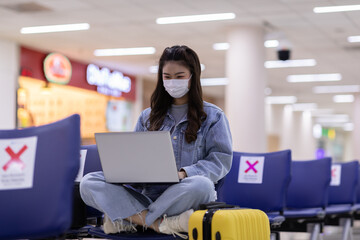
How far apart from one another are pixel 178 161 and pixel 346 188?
3.50 m

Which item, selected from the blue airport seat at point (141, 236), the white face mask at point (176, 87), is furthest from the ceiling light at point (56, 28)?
the blue airport seat at point (141, 236)

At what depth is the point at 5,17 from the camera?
9.06 m

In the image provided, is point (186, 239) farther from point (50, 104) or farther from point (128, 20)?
point (50, 104)

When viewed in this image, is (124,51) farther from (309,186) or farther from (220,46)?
(309,186)

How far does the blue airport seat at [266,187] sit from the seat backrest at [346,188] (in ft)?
6.78

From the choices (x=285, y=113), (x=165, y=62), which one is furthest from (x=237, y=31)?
(x=285, y=113)

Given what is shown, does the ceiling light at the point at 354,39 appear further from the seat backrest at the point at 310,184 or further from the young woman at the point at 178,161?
the young woman at the point at 178,161

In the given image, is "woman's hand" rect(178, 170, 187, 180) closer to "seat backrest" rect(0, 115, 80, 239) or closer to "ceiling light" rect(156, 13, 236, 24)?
"seat backrest" rect(0, 115, 80, 239)

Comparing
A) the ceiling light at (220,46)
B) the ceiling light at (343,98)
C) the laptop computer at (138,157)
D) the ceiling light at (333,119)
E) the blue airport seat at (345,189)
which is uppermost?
the ceiling light at (220,46)

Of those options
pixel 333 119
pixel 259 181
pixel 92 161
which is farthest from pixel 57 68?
pixel 333 119

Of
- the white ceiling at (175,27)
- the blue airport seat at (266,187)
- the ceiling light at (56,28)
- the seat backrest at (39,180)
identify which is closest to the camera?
the seat backrest at (39,180)

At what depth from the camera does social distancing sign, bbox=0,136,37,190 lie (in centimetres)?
195

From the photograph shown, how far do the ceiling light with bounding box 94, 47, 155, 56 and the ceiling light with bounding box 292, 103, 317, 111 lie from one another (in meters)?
10.7

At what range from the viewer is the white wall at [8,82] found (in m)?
10.4
